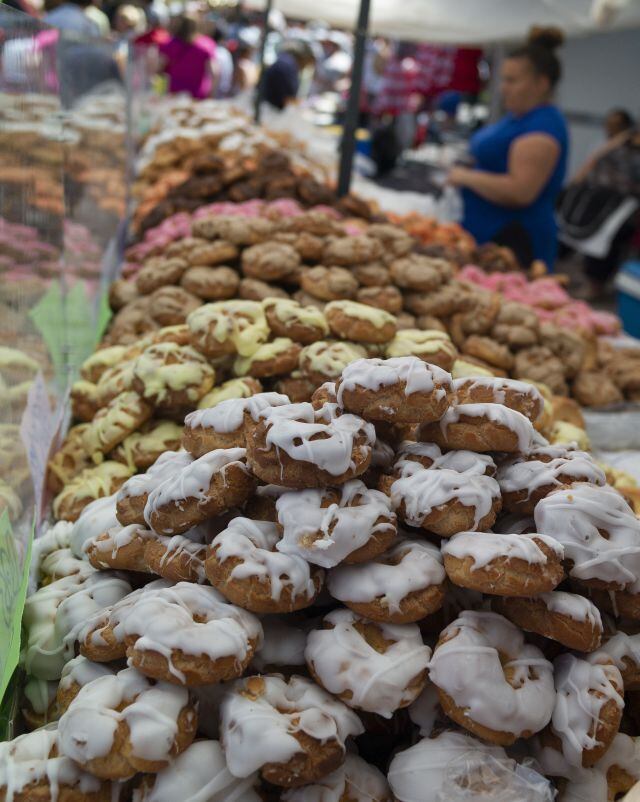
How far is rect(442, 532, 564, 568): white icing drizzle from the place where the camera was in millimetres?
1043

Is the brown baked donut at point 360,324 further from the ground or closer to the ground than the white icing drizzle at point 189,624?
further from the ground

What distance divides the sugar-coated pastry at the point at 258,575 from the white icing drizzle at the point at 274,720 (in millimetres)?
109

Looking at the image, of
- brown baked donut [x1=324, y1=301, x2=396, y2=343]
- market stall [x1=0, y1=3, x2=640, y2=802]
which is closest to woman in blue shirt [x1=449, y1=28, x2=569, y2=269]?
brown baked donut [x1=324, y1=301, x2=396, y2=343]

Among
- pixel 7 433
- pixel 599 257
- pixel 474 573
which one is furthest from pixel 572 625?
pixel 599 257

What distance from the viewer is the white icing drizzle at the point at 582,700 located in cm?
103

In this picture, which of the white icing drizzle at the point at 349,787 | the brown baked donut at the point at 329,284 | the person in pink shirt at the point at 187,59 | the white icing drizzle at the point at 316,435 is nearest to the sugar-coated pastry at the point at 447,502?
the white icing drizzle at the point at 316,435

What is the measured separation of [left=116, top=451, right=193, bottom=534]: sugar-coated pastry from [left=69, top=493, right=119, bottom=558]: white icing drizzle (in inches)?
3.5

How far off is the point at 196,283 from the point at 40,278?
21.1 inches

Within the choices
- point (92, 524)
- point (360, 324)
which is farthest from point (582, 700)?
point (360, 324)

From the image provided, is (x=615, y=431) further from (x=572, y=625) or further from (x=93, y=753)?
(x=93, y=753)

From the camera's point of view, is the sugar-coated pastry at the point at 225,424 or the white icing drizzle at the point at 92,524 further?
the white icing drizzle at the point at 92,524

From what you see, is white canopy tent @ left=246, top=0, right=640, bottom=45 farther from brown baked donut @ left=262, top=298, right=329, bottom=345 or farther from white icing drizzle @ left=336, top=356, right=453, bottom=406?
white icing drizzle @ left=336, top=356, right=453, bottom=406

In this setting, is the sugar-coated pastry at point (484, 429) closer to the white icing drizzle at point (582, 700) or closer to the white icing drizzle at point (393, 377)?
the white icing drizzle at point (393, 377)

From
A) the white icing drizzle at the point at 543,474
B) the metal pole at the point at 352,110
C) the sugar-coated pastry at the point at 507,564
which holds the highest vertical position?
the metal pole at the point at 352,110
